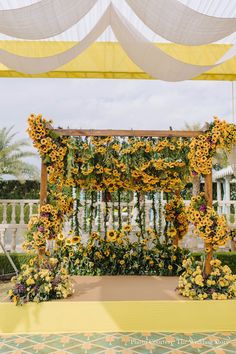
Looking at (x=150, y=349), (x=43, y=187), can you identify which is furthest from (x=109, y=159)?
(x=150, y=349)

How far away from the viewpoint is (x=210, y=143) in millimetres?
4562

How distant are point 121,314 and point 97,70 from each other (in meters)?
3.42

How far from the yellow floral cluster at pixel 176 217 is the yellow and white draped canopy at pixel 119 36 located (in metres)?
2.08

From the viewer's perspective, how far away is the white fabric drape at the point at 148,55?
3924 millimetres

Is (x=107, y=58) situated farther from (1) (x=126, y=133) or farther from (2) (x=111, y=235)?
(2) (x=111, y=235)

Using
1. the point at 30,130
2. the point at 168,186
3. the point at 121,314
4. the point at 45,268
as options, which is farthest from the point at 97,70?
the point at 121,314

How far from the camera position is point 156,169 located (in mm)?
5531

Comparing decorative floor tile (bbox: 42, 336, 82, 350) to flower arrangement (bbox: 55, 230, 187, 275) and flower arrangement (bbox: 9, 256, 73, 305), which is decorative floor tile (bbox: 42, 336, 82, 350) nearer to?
flower arrangement (bbox: 9, 256, 73, 305)

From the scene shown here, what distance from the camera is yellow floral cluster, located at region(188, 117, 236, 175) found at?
4505 mm

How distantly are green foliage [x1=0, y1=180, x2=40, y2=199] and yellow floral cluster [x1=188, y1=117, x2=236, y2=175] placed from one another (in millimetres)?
11357

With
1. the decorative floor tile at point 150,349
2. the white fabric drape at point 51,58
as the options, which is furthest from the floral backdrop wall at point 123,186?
the decorative floor tile at point 150,349

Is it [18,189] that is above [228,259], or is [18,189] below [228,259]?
above

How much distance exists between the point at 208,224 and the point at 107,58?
282cm

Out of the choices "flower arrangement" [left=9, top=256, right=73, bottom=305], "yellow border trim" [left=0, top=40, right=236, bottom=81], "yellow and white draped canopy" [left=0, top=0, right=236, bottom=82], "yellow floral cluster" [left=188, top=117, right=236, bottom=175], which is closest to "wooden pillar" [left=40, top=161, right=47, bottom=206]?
"flower arrangement" [left=9, top=256, right=73, bottom=305]
